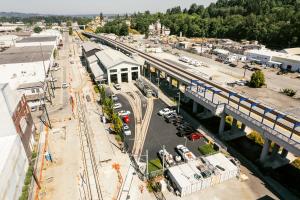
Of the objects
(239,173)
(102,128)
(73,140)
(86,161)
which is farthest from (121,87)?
(239,173)

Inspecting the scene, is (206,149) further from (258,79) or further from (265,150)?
(258,79)

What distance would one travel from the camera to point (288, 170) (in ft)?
137

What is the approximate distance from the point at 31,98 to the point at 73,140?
25269 mm

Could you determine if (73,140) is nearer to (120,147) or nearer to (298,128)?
(120,147)

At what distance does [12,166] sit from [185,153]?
31.8m

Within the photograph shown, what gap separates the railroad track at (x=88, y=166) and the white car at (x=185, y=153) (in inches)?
705

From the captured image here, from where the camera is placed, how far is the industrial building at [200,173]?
36375 millimetres

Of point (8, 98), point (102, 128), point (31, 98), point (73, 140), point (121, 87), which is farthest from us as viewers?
point (121, 87)

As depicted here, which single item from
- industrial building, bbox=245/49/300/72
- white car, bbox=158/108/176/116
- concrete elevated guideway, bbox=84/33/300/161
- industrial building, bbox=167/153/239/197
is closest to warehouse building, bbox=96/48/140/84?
white car, bbox=158/108/176/116

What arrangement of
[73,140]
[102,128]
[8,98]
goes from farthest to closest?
[102,128] < [73,140] < [8,98]

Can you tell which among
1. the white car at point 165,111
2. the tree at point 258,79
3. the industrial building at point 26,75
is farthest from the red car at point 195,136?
the industrial building at point 26,75

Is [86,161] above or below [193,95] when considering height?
below

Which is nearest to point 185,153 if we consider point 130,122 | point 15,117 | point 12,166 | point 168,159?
point 168,159

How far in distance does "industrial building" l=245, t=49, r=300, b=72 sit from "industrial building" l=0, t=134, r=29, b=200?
11090 cm
